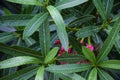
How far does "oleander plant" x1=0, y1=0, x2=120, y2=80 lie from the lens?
1007mm

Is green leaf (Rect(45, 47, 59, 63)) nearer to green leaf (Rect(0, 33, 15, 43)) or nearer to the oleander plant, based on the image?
the oleander plant

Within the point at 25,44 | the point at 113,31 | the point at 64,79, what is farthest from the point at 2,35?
the point at 113,31

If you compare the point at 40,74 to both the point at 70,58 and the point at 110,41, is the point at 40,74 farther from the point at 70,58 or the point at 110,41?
the point at 110,41

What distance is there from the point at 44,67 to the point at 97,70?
6.9 inches

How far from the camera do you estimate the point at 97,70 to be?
3.47ft

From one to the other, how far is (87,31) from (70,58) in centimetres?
13

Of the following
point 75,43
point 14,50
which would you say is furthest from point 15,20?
point 75,43

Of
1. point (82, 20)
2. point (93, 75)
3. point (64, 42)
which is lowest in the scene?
point (93, 75)

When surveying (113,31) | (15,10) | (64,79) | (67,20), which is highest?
(15,10)

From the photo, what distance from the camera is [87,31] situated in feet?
3.77

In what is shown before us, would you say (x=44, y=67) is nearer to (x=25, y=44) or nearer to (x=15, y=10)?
(x=25, y=44)

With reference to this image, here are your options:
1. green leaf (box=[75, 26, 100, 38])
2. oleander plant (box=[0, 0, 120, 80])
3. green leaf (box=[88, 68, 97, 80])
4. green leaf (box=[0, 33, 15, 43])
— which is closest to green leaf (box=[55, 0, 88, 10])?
oleander plant (box=[0, 0, 120, 80])

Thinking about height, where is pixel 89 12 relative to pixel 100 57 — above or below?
above

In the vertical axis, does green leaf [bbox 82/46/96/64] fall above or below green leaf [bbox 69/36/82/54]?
below
